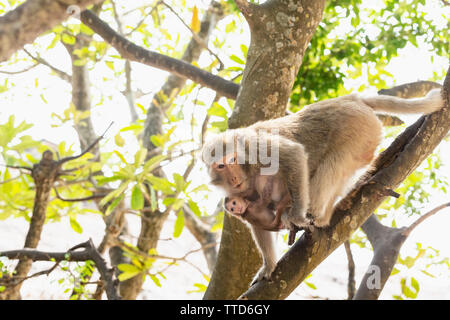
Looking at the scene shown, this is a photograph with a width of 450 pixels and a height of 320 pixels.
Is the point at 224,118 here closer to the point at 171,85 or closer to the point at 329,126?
the point at 329,126

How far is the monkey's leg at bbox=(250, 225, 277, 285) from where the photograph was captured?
7.07 ft

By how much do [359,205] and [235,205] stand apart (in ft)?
1.82

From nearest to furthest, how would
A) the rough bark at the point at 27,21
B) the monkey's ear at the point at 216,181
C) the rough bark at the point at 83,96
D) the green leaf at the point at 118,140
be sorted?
the rough bark at the point at 27,21, the monkey's ear at the point at 216,181, the green leaf at the point at 118,140, the rough bark at the point at 83,96

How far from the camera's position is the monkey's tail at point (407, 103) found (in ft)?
7.01

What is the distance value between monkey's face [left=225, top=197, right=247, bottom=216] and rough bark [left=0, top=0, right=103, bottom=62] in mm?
1283

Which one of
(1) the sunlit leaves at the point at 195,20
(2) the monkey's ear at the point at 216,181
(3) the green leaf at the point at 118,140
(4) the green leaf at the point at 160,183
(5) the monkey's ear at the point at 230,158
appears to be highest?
(1) the sunlit leaves at the point at 195,20

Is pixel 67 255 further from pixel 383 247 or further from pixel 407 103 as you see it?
pixel 407 103

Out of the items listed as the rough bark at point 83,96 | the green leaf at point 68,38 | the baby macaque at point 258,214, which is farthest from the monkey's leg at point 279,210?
the rough bark at point 83,96

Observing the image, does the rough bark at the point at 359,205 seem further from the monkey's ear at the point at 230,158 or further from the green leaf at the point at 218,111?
the green leaf at the point at 218,111

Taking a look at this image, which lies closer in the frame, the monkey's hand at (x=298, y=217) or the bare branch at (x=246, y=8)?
the monkey's hand at (x=298, y=217)

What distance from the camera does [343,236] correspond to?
196 centimetres

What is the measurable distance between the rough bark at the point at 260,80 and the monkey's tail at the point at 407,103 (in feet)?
1.54
